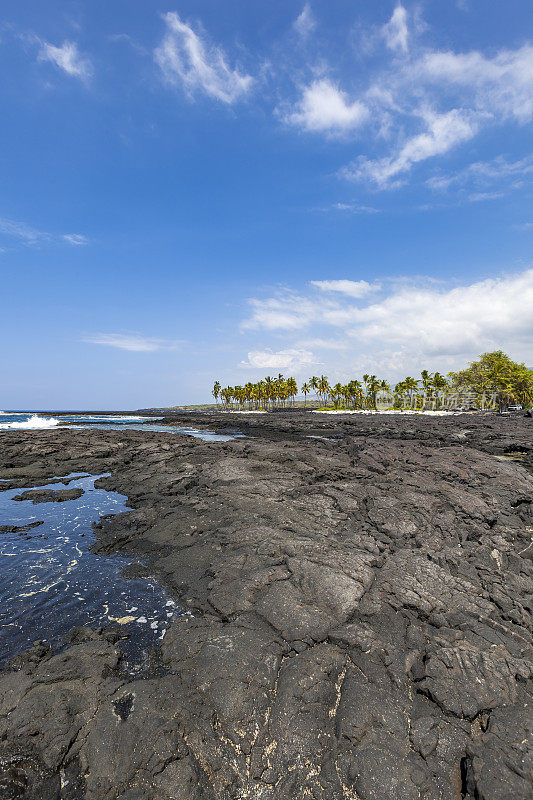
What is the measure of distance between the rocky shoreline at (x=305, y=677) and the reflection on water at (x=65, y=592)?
69cm

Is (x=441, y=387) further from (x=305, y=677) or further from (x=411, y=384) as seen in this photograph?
(x=305, y=677)

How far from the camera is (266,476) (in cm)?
2180

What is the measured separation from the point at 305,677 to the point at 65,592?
859cm

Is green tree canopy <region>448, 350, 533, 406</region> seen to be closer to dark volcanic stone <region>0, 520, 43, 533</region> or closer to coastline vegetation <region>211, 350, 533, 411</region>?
coastline vegetation <region>211, 350, 533, 411</region>

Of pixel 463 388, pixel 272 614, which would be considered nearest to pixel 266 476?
pixel 272 614

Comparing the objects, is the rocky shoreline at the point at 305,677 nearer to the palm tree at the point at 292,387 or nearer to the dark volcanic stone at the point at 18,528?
the dark volcanic stone at the point at 18,528

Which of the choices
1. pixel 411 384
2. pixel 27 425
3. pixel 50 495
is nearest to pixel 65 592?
pixel 50 495

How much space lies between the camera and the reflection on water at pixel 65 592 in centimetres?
918

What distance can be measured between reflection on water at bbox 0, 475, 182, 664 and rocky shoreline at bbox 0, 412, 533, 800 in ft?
2.28

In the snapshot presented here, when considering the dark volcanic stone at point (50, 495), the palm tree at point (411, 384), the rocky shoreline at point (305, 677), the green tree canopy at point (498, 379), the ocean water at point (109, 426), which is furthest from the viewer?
the palm tree at point (411, 384)

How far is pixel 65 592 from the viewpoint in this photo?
11.2 m

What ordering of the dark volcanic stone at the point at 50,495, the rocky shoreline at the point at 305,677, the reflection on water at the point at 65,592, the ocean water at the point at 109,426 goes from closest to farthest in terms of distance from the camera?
the rocky shoreline at the point at 305,677
the reflection on water at the point at 65,592
the dark volcanic stone at the point at 50,495
the ocean water at the point at 109,426

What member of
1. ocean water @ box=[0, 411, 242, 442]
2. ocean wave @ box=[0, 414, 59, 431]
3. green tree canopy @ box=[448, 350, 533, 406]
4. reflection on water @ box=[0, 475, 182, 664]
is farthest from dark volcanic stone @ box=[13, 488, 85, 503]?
green tree canopy @ box=[448, 350, 533, 406]

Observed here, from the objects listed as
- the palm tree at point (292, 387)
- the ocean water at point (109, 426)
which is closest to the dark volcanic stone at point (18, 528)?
the ocean water at point (109, 426)
